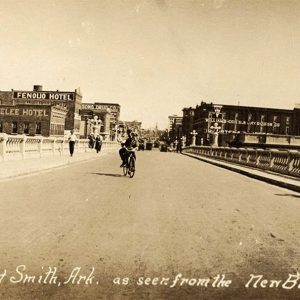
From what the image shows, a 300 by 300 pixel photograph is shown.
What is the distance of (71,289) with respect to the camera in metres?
4.44

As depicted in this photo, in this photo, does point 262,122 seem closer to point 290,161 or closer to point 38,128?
point 38,128

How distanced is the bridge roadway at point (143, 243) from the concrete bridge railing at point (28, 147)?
10.8 m

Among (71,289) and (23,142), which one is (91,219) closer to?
(71,289)

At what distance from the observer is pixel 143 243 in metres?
6.48

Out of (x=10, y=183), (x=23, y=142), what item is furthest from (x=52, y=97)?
(x=10, y=183)

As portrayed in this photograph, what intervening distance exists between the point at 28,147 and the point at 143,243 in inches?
851

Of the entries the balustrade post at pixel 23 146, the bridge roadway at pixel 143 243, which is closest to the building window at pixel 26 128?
the balustrade post at pixel 23 146

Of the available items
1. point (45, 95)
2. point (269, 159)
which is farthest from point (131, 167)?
point (45, 95)

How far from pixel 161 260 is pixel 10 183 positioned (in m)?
9.63

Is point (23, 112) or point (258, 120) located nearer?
Result: point (23, 112)

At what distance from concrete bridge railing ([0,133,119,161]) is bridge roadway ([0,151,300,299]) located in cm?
1075

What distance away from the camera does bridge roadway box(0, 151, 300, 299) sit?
452 centimetres

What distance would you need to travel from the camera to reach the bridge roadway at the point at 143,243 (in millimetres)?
4523

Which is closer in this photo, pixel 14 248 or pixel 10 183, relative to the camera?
pixel 14 248
